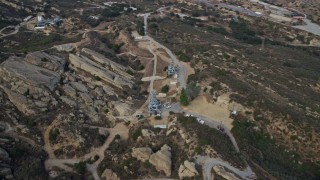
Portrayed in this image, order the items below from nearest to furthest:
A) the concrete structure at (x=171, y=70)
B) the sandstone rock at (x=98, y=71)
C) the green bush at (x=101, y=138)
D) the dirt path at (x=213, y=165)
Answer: the dirt path at (x=213, y=165) < the green bush at (x=101, y=138) < the sandstone rock at (x=98, y=71) < the concrete structure at (x=171, y=70)

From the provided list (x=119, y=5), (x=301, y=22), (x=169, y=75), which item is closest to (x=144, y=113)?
(x=169, y=75)

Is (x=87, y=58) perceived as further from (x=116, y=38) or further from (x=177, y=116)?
(x=177, y=116)

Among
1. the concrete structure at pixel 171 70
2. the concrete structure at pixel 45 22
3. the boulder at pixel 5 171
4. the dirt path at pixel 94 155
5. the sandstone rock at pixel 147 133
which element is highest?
the concrete structure at pixel 171 70

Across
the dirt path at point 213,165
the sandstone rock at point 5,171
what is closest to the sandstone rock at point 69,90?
the sandstone rock at point 5,171

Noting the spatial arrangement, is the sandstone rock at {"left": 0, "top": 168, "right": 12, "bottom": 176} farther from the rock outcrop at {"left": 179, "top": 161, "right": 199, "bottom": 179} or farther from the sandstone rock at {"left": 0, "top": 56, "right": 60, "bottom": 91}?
the rock outcrop at {"left": 179, "top": 161, "right": 199, "bottom": 179}

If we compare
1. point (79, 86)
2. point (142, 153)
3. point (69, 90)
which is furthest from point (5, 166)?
point (79, 86)

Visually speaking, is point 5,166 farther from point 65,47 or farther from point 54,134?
point 65,47

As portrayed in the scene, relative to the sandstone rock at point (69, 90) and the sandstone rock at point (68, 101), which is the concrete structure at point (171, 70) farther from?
the sandstone rock at point (68, 101)
